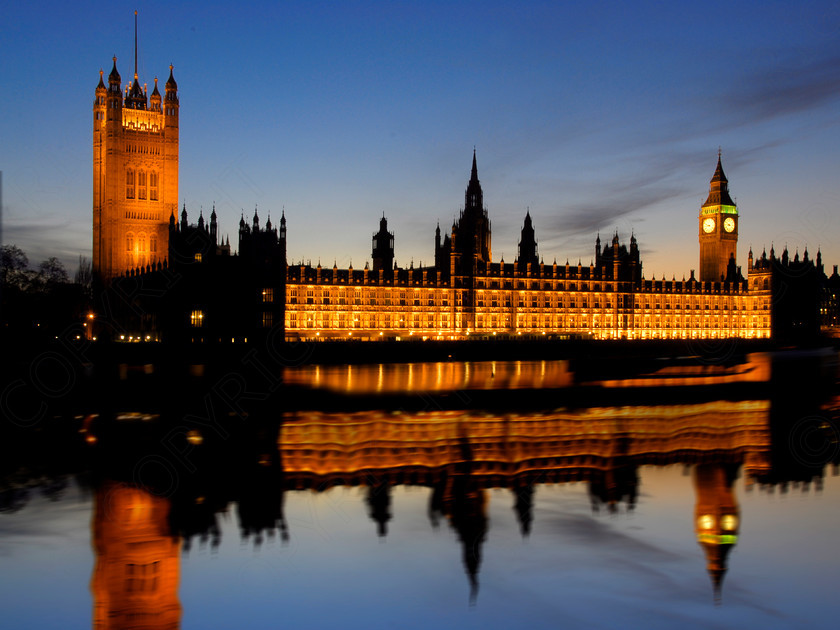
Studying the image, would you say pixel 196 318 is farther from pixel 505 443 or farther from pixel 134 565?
pixel 134 565

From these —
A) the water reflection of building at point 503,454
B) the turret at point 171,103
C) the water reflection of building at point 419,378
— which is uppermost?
the turret at point 171,103

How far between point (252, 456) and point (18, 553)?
33.2ft

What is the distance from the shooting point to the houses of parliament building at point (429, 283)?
332ft

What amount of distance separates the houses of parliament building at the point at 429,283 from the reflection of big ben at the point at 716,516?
57.5 meters

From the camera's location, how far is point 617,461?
1112 inches

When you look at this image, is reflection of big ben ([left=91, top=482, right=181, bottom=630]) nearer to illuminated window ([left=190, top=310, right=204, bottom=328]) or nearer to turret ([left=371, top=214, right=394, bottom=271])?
illuminated window ([left=190, top=310, right=204, bottom=328])

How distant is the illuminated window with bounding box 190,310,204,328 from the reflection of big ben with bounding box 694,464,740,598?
51777 mm

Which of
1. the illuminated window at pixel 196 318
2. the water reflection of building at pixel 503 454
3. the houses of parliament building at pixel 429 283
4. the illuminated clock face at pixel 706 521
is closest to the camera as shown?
the illuminated clock face at pixel 706 521

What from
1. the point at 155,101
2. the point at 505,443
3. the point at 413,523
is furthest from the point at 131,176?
the point at 413,523

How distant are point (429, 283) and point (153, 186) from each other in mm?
43765

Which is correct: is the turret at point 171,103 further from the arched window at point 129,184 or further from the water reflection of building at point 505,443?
the water reflection of building at point 505,443

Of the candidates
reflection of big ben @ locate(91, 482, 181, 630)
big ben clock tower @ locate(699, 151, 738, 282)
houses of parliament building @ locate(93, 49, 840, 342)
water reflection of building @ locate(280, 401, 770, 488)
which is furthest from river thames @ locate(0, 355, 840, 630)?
big ben clock tower @ locate(699, 151, 738, 282)

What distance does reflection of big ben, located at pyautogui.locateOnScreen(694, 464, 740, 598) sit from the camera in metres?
18.9

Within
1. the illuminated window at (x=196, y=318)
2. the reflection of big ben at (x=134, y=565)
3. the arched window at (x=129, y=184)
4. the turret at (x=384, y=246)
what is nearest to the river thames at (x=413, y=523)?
the reflection of big ben at (x=134, y=565)
